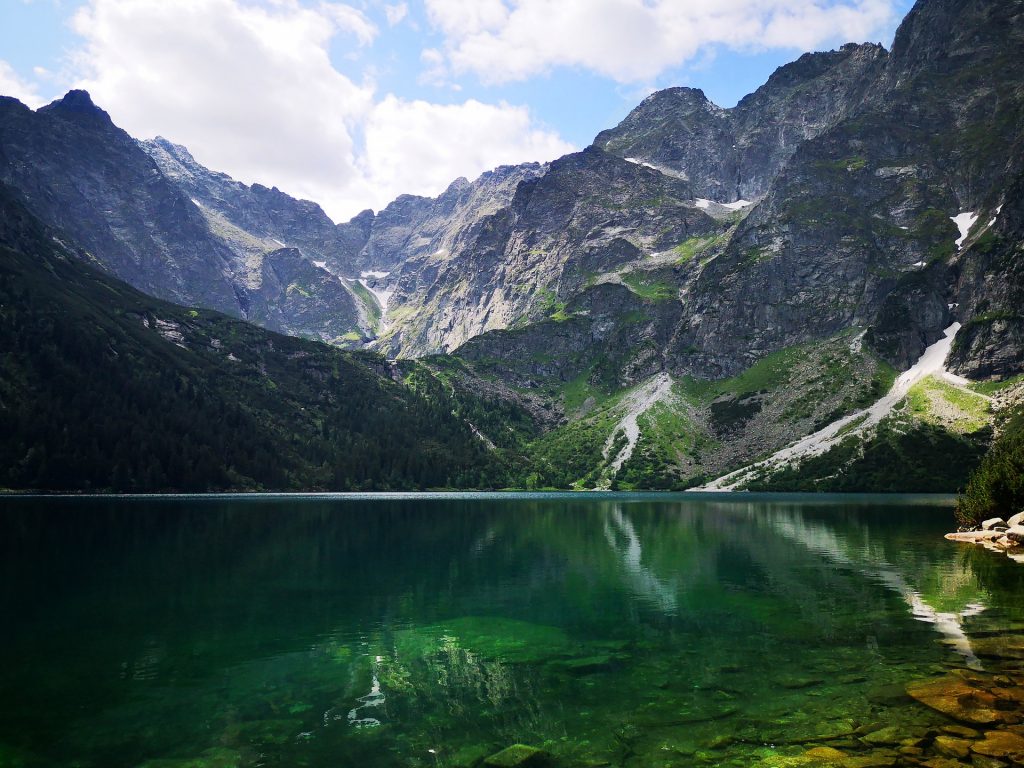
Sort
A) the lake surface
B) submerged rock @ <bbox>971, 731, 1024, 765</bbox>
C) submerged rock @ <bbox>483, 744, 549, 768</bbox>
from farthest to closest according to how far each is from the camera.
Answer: the lake surface
submerged rock @ <bbox>483, 744, 549, 768</bbox>
submerged rock @ <bbox>971, 731, 1024, 765</bbox>

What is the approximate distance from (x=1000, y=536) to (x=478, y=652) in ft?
226

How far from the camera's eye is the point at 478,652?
31.0 metres

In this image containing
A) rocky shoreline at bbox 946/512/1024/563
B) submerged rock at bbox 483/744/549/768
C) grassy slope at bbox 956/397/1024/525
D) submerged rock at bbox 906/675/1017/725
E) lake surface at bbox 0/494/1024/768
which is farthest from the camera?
grassy slope at bbox 956/397/1024/525

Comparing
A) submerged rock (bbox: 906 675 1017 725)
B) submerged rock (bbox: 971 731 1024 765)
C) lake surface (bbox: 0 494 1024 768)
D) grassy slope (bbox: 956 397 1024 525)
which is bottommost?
lake surface (bbox: 0 494 1024 768)

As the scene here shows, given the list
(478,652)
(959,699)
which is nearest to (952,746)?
(959,699)

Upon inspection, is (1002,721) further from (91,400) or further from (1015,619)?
(91,400)

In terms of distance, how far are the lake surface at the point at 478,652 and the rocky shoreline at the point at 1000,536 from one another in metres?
4.14

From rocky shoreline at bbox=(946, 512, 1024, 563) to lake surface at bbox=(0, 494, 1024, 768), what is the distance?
13.6 ft

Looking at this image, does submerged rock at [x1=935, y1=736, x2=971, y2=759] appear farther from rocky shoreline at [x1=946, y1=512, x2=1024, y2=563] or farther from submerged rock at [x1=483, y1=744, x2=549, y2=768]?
rocky shoreline at [x1=946, y1=512, x2=1024, y2=563]

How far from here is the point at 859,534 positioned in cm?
8656

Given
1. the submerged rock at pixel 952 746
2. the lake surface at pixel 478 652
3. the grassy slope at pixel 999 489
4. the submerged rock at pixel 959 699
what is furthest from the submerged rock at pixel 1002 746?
the grassy slope at pixel 999 489

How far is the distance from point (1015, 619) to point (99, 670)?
47.1 m

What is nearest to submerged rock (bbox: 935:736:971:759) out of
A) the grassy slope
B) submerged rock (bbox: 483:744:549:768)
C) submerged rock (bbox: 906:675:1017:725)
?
submerged rock (bbox: 906:675:1017:725)

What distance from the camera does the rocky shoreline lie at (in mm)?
65938
